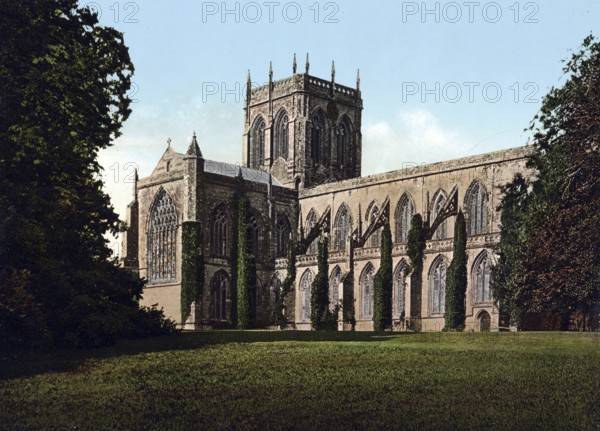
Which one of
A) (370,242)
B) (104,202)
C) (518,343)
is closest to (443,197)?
(370,242)

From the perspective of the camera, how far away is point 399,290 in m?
60.7

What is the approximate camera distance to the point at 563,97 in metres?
38.0

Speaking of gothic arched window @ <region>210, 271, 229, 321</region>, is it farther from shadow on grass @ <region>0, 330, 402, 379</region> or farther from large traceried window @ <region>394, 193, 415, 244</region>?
shadow on grass @ <region>0, 330, 402, 379</region>

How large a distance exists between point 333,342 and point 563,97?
44.1 ft

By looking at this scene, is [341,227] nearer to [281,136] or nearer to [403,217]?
[403,217]

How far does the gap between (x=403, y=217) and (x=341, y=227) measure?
6007 millimetres

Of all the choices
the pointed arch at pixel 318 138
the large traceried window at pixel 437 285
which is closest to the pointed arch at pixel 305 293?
the large traceried window at pixel 437 285

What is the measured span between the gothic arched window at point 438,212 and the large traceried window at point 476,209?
197 centimetres

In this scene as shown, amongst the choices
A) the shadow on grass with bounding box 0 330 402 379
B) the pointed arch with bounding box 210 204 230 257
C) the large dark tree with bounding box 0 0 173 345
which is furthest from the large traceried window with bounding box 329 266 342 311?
the large dark tree with bounding box 0 0 173 345

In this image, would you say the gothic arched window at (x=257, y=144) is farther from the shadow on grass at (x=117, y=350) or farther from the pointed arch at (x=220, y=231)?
the shadow on grass at (x=117, y=350)

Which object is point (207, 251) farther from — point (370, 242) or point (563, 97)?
point (563, 97)

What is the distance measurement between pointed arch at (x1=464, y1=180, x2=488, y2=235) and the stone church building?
0.22 ft

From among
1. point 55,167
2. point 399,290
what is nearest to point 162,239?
point 399,290

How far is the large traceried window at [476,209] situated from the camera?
60.7m
